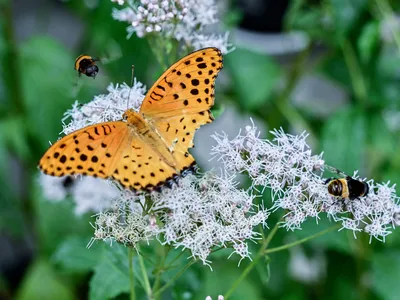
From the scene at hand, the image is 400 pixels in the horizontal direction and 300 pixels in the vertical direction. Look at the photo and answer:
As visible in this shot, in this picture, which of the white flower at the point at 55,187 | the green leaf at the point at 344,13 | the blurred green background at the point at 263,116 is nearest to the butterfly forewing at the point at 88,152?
the blurred green background at the point at 263,116

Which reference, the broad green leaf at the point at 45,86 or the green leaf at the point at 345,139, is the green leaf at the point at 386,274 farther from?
the broad green leaf at the point at 45,86

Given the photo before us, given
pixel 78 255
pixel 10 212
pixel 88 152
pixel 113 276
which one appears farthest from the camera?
pixel 10 212

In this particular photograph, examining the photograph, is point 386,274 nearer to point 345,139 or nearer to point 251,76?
point 345,139

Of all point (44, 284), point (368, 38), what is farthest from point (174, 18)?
point (44, 284)

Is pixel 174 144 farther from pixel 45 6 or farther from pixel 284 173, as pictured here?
pixel 45 6

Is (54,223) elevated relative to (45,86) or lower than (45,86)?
lower

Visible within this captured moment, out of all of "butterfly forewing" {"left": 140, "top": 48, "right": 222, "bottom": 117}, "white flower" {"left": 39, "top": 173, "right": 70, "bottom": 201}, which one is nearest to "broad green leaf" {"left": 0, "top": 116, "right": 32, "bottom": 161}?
"white flower" {"left": 39, "top": 173, "right": 70, "bottom": 201}
